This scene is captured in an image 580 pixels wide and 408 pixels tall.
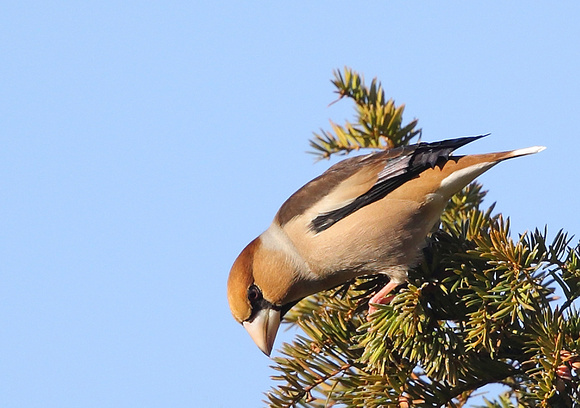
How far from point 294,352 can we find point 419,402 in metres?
0.55

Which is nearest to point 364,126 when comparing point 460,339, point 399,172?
point 399,172

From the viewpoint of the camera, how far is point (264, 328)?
3.90 meters

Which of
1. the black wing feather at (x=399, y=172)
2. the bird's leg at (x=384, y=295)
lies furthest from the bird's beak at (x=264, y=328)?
the bird's leg at (x=384, y=295)

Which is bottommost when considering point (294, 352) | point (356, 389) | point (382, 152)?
point (356, 389)

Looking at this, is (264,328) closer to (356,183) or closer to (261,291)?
(261,291)

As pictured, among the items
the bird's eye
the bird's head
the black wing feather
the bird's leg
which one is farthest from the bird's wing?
the bird's leg

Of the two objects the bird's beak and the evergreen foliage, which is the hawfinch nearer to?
the bird's beak

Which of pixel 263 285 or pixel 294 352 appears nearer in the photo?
pixel 294 352

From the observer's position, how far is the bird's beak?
3.85 meters


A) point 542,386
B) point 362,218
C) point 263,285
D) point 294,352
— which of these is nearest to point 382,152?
point 362,218

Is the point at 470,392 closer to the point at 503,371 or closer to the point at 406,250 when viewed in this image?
the point at 503,371

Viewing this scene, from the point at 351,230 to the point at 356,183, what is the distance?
0.35 metres

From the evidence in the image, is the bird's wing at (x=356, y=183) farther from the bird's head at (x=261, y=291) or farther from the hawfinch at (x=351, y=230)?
the bird's head at (x=261, y=291)

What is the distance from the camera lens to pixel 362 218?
159 inches
